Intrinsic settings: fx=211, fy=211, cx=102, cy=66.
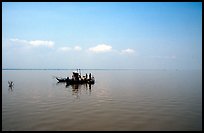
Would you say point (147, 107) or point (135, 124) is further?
point (147, 107)

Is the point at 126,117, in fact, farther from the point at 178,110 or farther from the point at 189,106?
the point at 189,106

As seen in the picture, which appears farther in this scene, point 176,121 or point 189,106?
point 189,106

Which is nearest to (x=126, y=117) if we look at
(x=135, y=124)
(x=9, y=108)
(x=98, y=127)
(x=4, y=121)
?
(x=135, y=124)

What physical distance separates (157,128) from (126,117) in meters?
3.40

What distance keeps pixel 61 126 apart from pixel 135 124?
5.30 m

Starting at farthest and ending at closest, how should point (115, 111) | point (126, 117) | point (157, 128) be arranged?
point (115, 111) → point (126, 117) → point (157, 128)

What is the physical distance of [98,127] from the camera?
49.2 ft

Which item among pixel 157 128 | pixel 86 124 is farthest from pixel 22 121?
pixel 157 128

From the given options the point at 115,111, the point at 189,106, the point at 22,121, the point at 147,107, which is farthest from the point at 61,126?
the point at 189,106

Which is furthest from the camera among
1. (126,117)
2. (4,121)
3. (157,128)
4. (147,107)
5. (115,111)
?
(147,107)

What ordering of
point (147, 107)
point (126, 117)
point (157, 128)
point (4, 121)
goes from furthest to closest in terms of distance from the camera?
point (147, 107), point (126, 117), point (4, 121), point (157, 128)

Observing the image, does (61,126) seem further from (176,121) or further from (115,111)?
(176,121)

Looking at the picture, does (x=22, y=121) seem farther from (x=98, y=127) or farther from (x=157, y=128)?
(x=157, y=128)

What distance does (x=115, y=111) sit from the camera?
1981cm
